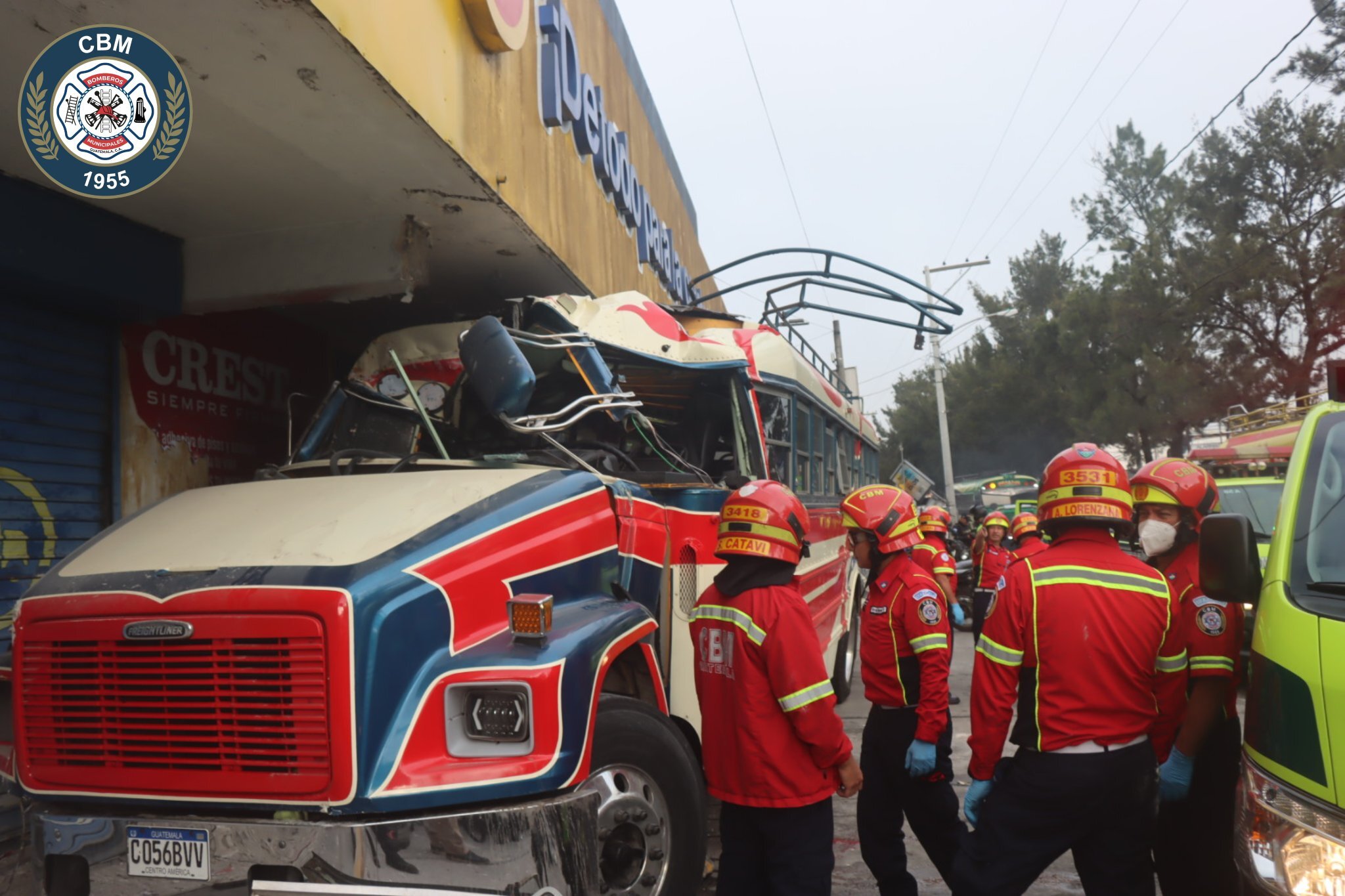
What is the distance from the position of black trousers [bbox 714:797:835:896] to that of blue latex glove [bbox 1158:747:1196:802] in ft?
4.04

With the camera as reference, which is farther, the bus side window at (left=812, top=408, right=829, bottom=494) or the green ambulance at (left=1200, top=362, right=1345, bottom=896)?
the bus side window at (left=812, top=408, right=829, bottom=494)

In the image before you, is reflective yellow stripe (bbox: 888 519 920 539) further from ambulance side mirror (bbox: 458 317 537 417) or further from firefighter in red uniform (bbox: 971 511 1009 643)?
firefighter in red uniform (bbox: 971 511 1009 643)

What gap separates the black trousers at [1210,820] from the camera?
3.75 m

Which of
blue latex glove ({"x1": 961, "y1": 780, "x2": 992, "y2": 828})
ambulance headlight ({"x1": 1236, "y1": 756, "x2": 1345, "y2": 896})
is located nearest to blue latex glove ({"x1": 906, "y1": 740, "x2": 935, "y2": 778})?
blue latex glove ({"x1": 961, "y1": 780, "x2": 992, "y2": 828})

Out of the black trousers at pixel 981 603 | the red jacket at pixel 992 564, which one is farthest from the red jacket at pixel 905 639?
the black trousers at pixel 981 603

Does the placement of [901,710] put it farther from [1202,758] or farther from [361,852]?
[361,852]

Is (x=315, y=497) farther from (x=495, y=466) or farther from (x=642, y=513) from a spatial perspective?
(x=642, y=513)

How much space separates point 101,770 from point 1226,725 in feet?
12.9

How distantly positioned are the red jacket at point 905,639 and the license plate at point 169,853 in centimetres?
255

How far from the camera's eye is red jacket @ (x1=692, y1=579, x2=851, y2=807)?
3.28 metres

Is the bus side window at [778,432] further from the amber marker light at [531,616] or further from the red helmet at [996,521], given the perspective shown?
the red helmet at [996,521]

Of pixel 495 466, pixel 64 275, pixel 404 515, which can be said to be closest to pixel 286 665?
pixel 404 515

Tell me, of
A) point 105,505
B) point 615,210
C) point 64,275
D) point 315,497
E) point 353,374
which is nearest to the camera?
point 315,497

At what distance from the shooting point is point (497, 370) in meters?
4.64
